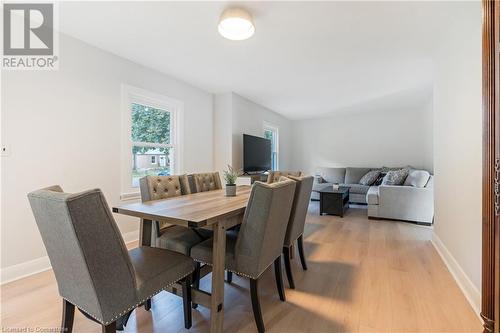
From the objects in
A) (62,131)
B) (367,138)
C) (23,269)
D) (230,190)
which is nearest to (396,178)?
(367,138)

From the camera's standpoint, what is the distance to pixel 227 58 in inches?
119

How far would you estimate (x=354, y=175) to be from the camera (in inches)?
240

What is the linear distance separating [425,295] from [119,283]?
214 centimetres

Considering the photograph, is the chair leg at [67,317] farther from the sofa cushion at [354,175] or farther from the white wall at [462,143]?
the sofa cushion at [354,175]

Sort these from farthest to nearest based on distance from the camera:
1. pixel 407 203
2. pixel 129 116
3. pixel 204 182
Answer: pixel 407 203 → pixel 129 116 → pixel 204 182

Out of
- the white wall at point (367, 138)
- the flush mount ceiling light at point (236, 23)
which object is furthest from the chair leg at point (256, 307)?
the white wall at point (367, 138)

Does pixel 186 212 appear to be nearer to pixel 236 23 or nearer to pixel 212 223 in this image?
pixel 212 223

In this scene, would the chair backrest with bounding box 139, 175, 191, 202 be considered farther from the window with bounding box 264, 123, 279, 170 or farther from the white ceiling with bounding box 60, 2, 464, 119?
the window with bounding box 264, 123, 279, 170

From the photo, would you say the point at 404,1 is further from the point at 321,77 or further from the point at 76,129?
the point at 76,129

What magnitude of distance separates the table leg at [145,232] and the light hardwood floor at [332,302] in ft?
1.50

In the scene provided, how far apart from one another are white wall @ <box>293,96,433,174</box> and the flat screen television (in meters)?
2.14

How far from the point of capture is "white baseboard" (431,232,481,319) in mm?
A: 1656

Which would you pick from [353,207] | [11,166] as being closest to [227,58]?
[11,166]

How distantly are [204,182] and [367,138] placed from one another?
211 inches
